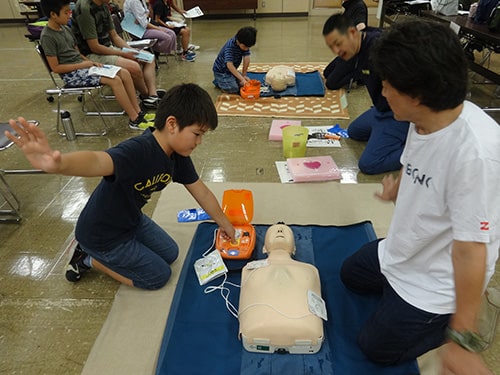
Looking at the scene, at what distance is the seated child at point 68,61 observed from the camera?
252cm

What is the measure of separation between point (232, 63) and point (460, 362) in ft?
10.4

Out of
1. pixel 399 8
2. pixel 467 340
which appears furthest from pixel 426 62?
pixel 399 8

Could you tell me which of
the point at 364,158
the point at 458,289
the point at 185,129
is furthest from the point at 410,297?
the point at 364,158

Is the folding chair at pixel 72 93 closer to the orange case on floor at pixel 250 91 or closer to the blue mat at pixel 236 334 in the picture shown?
the orange case on floor at pixel 250 91

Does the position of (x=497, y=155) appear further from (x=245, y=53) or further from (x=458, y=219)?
(x=245, y=53)

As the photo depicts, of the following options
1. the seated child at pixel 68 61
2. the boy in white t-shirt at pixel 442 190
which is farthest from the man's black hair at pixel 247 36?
the boy in white t-shirt at pixel 442 190

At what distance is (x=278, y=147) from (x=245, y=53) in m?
1.39

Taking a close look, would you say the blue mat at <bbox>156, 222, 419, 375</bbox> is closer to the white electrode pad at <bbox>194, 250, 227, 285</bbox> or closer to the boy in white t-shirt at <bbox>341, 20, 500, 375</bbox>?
the white electrode pad at <bbox>194, 250, 227, 285</bbox>

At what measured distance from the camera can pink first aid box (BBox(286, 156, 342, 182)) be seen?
7.31 feet

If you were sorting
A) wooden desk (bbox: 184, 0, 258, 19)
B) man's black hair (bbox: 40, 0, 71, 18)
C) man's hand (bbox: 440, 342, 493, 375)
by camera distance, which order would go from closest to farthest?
man's hand (bbox: 440, 342, 493, 375) → man's black hair (bbox: 40, 0, 71, 18) → wooden desk (bbox: 184, 0, 258, 19)

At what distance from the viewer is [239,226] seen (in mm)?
1763

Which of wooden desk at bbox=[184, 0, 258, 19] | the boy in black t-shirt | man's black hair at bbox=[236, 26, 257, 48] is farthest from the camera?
wooden desk at bbox=[184, 0, 258, 19]

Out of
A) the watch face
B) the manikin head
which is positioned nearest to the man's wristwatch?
the watch face

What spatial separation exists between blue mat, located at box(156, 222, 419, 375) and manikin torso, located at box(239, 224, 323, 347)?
102 mm
